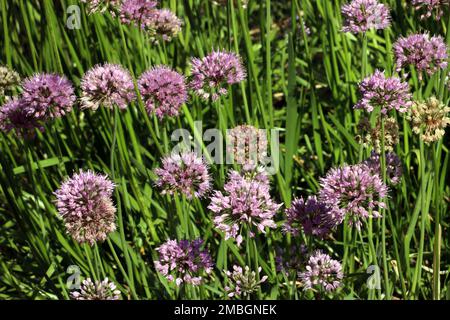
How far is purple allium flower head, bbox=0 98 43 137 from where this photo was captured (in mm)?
2256

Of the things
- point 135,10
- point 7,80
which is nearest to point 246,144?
point 135,10

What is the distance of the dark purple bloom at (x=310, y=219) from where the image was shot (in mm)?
2025

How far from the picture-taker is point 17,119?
7.40 ft

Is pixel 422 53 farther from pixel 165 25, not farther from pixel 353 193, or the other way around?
pixel 165 25

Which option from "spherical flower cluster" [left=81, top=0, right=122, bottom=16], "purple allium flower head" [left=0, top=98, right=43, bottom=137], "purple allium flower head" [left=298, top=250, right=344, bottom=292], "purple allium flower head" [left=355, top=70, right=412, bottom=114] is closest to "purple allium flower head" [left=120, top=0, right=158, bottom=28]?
"spherical flower cluster" [left=81, top=0, right=122, bottom=16]

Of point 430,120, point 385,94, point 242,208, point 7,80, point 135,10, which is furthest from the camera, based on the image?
point 7,80

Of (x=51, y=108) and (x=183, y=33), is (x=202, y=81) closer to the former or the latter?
(x=51, y=108)

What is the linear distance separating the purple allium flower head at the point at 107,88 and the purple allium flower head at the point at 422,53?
0.92 m

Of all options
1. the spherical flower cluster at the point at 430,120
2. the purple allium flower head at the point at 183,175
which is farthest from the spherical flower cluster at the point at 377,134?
the purple allium flower head at the point at 183,175

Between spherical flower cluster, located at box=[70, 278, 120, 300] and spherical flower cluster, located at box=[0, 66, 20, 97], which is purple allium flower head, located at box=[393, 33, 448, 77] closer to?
spherical flower cluster, located at box=[70, 278, 120, 300]

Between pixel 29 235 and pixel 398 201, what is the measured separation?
1416 mm

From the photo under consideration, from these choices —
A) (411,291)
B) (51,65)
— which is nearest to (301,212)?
(411,291)

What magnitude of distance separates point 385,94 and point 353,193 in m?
0.37

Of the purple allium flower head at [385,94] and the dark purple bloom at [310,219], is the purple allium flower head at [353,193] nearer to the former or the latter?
the dark purple bloom at [310,219]
